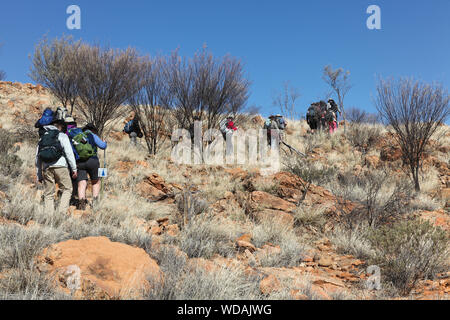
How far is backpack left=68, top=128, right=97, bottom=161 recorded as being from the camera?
5.79 meters

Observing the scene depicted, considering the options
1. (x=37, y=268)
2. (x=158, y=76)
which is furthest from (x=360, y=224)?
(x=158, y=76)

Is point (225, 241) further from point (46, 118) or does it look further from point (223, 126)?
point (223, 126)

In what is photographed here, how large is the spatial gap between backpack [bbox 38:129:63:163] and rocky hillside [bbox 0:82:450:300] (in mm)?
686

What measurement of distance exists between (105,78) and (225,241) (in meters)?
9.98

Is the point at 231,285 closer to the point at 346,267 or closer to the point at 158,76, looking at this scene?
the point at 346,267

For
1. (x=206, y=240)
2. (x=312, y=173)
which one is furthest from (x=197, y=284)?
(x=312, y=173)

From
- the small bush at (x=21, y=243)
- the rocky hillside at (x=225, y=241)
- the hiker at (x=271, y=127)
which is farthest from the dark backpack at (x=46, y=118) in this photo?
the hiker at (x=271, y=127)

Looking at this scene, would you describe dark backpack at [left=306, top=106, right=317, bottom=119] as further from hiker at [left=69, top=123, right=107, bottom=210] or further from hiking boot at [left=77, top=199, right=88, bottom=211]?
hiking boot at [left=77, top=199, right=88, bottom=211]

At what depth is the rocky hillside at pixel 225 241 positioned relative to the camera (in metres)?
2.68

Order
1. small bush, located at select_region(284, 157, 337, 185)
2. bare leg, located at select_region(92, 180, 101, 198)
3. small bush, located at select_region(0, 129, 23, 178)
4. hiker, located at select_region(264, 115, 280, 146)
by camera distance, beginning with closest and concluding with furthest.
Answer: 1. bare leg, located at select_region(92, 180, 101, 198)
2. small bush, located at select_region(0, 129, 23, 178)
3. small bush, located at select_region(284, 157, 337, 185)
4. hiker, located at select_region(264, 115, 280, 146)

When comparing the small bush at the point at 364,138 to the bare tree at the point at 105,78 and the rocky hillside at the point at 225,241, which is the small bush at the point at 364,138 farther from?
the bare tree at the point at 105,78

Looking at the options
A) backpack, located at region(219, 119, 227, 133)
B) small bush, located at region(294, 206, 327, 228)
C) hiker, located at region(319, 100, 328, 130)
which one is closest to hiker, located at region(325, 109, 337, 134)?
hiker, located at region(319, 100, 328, 130)

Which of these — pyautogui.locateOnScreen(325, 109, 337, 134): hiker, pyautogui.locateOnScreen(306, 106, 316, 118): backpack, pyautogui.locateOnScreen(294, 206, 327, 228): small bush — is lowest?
pyautogui.locateOnScreen(294, 206, 327, 228): small bush

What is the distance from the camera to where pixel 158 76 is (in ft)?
44.3
